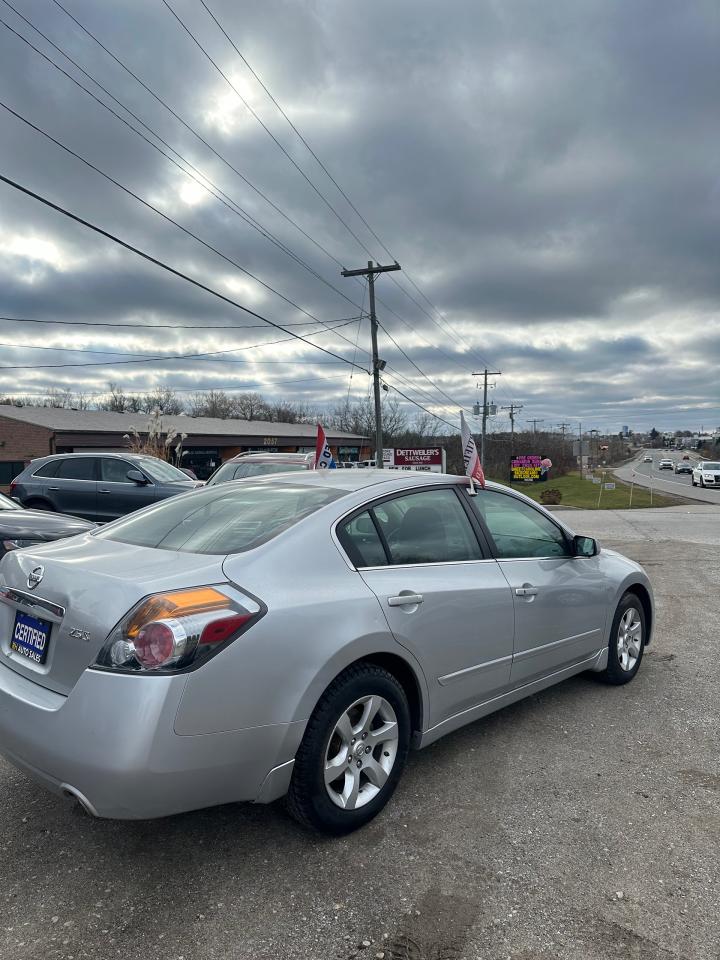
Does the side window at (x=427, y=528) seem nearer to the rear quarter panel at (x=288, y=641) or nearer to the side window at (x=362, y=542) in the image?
the side window at (x=362, y=542)

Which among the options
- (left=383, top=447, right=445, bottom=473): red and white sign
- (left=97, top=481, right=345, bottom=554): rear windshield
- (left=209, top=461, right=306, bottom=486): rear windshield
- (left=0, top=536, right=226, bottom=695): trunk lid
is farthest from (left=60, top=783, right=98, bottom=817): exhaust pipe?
(left=383, top=447, right=445, bottom=473): red and white sign

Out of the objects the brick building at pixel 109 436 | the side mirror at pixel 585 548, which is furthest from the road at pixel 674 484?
the side mirror at pixel 585 548

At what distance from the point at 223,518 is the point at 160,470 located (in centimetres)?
1076

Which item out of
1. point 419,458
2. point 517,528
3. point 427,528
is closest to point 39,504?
point 517,528

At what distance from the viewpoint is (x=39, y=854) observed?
2725 mm

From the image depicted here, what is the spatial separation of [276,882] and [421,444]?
273 feet

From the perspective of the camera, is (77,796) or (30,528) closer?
(77,796)

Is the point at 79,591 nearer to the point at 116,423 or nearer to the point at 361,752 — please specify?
the point at 361,752

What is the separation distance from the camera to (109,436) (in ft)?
124

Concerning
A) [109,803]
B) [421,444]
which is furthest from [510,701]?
[421,444]

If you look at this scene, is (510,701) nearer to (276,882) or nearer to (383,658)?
(383,658)

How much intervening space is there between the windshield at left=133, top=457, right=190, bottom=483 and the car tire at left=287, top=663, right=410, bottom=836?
35.0ft

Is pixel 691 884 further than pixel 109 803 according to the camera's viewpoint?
Yes

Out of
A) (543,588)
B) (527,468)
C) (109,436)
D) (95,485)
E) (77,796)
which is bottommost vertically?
→ (527,468)
